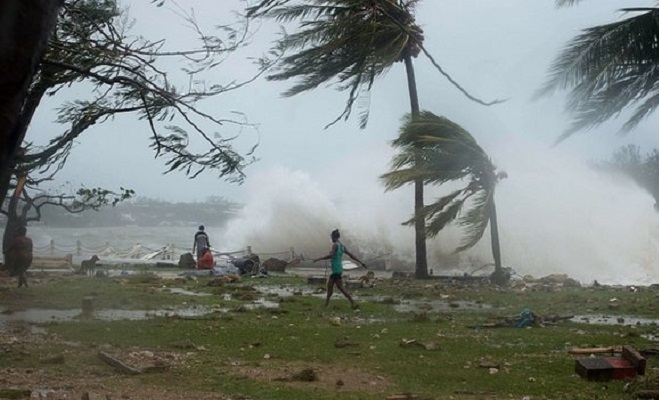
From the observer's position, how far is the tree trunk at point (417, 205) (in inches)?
837

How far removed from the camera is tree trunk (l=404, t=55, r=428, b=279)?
21.3m

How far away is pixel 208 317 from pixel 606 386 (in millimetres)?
6847

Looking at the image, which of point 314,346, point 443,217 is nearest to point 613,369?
point 314,346

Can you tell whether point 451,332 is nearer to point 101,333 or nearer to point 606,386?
point 606,386

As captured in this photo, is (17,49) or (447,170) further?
(447,170)

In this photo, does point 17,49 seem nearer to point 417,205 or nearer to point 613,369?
point 613,369

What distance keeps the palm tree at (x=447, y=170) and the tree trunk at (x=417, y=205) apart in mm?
437

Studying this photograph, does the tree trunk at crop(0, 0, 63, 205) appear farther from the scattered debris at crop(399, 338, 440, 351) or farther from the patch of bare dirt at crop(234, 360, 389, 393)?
the scattered debris at crop(399, 338, 440, 351)

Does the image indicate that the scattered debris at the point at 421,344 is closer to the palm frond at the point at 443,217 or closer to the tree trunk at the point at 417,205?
the palm frond at the point at 443,217

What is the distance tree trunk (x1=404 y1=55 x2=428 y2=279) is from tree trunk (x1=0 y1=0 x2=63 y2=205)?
1891 centimetres

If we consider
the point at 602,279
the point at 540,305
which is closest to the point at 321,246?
the point at 602,279

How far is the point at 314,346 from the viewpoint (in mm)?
9227

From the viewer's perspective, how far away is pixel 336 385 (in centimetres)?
704

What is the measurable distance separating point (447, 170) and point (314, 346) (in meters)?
12.2
